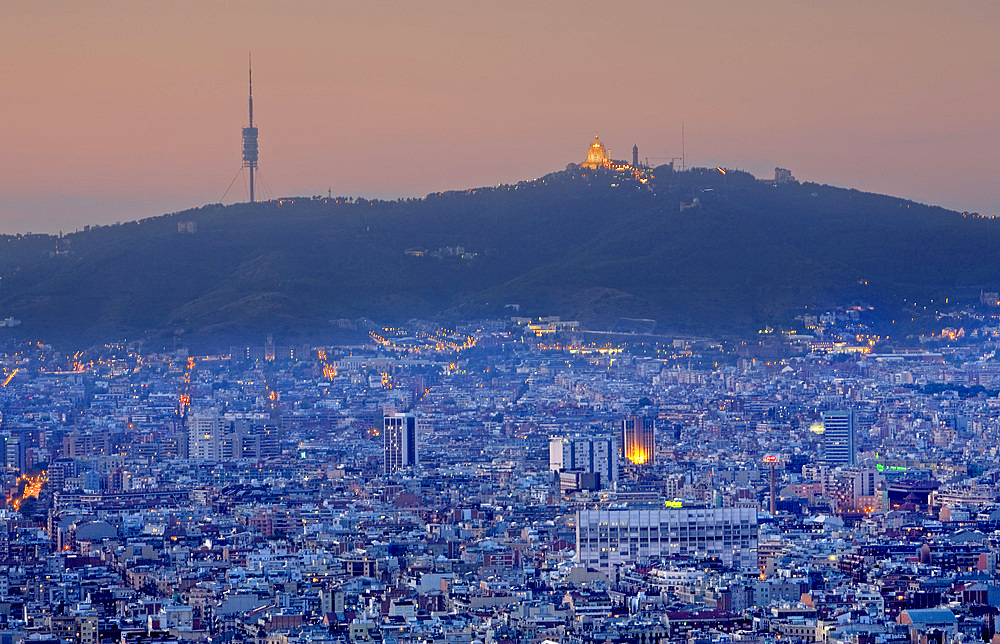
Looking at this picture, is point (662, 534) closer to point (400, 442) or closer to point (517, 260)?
point (400, 442)

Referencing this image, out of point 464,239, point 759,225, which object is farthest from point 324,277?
point 759,225

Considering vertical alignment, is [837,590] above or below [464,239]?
below

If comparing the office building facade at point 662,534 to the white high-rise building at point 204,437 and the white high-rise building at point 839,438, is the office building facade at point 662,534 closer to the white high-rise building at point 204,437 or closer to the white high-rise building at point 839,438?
the white high-rise building at point 839,438

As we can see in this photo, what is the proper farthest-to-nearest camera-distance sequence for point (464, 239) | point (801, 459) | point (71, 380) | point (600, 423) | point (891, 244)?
1. point (464, 239)
2. point (891, 244)
3. point (71, 380)
4. point (600, 423)
5. point (801, 459)

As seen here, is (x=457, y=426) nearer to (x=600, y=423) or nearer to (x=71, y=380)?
(x=600, y=423)

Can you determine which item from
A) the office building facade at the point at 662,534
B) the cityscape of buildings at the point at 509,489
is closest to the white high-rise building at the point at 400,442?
the cityscape of buildings at the point at 509,489

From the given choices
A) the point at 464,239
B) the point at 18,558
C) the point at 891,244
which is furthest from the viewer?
the point at 464,239

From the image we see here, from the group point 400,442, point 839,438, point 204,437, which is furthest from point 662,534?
point 204,437

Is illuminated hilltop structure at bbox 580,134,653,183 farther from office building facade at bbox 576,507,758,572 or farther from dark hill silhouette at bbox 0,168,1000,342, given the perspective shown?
office building facade at bbox 576,507,758,572
